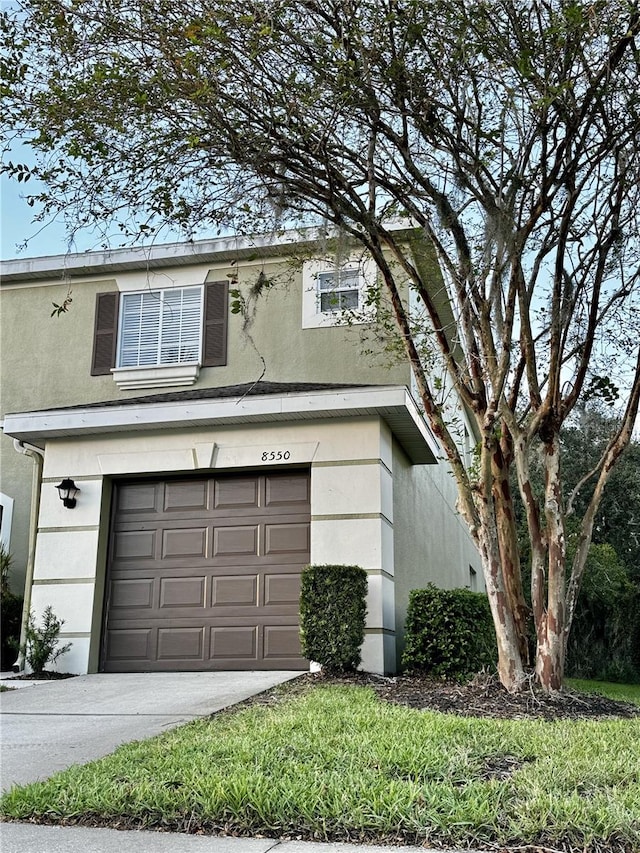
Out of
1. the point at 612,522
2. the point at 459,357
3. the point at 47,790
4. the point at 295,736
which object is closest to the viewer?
the point at 47,790

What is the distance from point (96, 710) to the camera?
285 inches

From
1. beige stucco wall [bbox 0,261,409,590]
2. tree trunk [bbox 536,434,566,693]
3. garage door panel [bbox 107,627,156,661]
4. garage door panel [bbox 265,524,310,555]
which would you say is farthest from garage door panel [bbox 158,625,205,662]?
tree trunk [bbox 536,434,566,693]

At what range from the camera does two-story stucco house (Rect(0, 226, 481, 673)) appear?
9867 millimetres

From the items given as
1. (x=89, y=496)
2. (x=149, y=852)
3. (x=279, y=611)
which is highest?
(x=89, y=496)

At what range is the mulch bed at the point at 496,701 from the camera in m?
6.38

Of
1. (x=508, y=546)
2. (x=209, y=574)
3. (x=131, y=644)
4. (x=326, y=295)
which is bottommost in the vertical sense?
(x=131, y=644)

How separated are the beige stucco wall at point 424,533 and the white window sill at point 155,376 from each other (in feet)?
10.2

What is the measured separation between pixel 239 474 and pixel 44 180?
4484 millimetres

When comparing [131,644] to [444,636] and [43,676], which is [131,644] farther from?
[444,636]

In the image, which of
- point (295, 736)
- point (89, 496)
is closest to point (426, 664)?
point (295, 736)

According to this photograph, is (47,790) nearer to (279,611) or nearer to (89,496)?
(279,611)

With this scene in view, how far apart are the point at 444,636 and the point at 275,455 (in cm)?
302

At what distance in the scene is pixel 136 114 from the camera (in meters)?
7.06

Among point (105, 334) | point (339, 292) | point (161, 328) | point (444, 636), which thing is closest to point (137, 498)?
point (161, 328)
